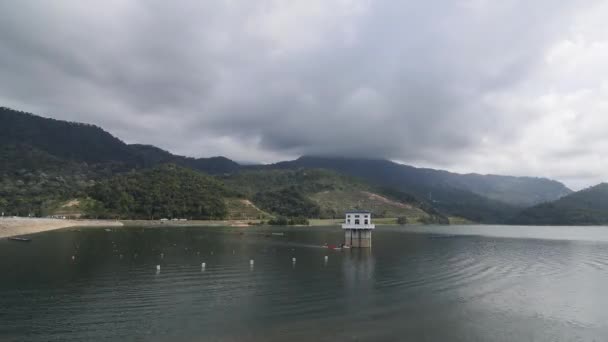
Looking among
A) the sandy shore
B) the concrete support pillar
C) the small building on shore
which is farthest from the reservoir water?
the sandy shore

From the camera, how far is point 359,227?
93.4 meters

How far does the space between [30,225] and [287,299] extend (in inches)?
4547

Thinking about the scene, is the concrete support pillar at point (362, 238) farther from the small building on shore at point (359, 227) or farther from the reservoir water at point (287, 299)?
the reservoir water at point (287, 299)

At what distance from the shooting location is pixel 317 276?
55.7 metres

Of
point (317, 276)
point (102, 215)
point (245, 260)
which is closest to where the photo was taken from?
point (317, 276)

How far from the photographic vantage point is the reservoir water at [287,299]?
30234mm

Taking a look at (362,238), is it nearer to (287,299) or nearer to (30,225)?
(287,299)

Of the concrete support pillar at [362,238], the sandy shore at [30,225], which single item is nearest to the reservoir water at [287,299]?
the concrete support pillar at [362,238]

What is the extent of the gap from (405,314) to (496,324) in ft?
26.1

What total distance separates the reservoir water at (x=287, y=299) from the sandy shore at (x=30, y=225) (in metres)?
42.3

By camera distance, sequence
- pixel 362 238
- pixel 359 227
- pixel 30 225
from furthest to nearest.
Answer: pixel 30 225
pixel 362 238
pixel 359 227

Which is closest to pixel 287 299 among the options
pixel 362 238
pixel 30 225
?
pixel 362 238

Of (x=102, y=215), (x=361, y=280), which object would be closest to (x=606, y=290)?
(x=361, y=280)

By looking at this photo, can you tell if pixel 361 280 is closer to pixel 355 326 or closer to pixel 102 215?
pixel 355 326
